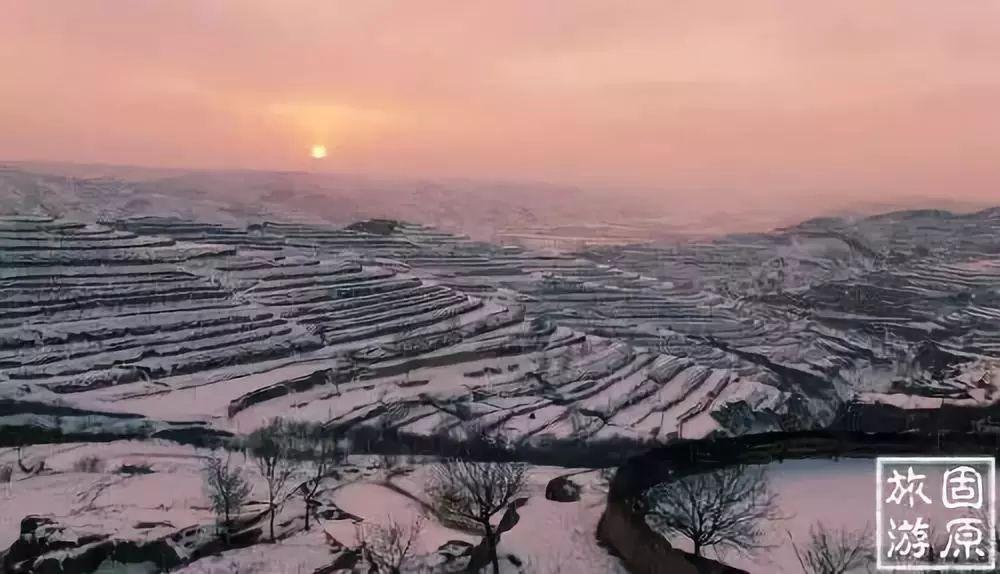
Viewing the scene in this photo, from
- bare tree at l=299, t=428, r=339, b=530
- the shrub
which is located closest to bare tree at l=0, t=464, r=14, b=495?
the shrub

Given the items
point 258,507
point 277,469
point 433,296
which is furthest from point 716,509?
point 433,296

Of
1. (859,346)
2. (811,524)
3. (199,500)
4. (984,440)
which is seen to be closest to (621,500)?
(811,524)

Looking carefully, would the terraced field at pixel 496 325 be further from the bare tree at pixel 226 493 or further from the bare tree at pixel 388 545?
the bare tree at pixel 388 545

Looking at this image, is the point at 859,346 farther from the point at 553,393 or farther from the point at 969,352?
the point at 553,393

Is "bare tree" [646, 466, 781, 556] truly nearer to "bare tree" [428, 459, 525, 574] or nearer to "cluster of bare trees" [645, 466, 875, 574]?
"cluster of bare trees" [645, 466, 875, 574]

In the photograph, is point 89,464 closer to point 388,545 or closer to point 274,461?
point 274,461
